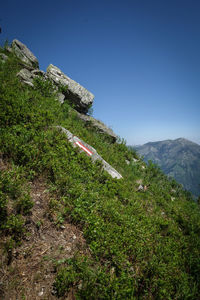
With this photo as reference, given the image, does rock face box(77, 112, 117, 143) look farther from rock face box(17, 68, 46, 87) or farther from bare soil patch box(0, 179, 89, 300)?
bare soil patch box(0, 179, 89, 300)

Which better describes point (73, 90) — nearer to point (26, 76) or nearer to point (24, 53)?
point (26, 76)

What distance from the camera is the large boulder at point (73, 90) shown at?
1266 centimetres

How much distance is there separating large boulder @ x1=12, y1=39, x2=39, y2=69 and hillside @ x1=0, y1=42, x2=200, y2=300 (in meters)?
11.4

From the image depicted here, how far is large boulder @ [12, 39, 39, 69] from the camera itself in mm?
15344

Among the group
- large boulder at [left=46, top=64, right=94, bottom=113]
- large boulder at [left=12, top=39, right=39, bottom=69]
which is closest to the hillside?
large boulder at [left=46, top=64, right=94, bottom=113]

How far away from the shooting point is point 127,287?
10.3 feet

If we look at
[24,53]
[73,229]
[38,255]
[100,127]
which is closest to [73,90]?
[100,127]

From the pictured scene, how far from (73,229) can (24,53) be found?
794 inches

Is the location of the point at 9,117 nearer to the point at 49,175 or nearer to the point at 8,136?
the point at 8,136

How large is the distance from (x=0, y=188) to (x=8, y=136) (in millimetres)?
2288

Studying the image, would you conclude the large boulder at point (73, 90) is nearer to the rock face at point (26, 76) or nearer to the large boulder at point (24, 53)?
the rock face at point (26, 76)

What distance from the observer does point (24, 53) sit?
16.5 m

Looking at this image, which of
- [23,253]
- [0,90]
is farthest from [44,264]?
[0,90]

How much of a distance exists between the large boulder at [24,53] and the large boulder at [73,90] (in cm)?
497
